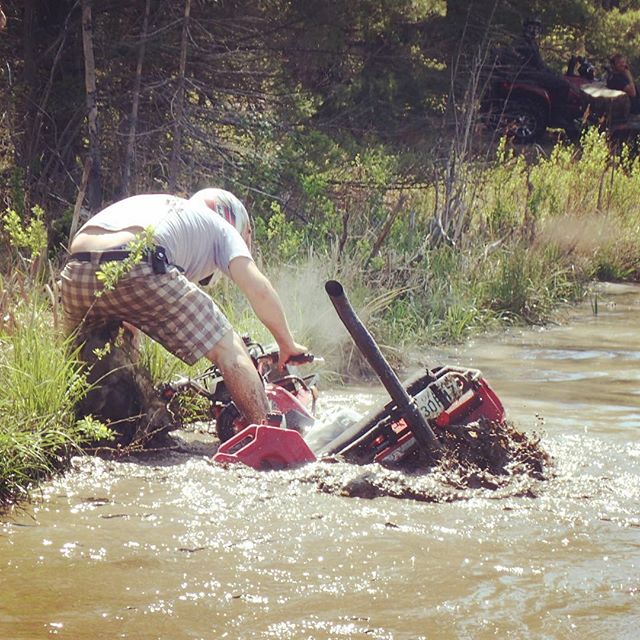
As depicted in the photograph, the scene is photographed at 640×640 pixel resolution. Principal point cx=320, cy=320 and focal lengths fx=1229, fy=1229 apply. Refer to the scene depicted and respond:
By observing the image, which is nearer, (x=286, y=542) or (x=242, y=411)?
(x=286, y=542)

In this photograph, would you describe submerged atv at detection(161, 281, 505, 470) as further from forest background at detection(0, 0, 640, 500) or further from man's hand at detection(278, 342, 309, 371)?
forest background at detection(0, 0, 640, 500)

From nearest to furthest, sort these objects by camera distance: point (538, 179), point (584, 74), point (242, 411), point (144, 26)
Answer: point (242, 411), point (144, 26), point (538, 179), point (584, 74)

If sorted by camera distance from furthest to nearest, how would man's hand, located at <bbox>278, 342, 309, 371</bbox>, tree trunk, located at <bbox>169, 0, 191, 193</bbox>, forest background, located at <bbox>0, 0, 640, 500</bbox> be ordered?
tree trunk, located at <bbox>169, 0, 191, 193</bbox>
forest background, located at <bbox>0, 0, 640, 500</bbox>
man's hand, located at <bbox>278, 342, 309, 371</bbox>

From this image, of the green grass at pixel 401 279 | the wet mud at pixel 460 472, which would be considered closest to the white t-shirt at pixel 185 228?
the green grass at pixel 401 279

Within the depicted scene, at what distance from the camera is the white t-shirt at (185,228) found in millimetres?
6008

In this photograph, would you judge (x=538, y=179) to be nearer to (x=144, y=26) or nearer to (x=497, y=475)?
(x=144, y=26)

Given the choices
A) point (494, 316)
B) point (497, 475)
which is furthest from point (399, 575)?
point (494, 316)

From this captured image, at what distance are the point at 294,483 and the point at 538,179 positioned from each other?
9.74m

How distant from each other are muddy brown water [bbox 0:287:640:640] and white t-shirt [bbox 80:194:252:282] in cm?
99

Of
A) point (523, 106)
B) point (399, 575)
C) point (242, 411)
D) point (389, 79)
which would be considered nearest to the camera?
point (399, 575)

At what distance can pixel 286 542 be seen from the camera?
15.5 feet

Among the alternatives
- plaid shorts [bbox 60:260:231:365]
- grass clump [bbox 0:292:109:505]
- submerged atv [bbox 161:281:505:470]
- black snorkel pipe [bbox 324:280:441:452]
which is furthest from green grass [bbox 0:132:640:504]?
black snorkel pipe [bbox 324:280:441:452]

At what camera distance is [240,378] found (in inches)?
238

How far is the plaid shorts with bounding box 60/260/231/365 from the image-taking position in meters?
5.85
